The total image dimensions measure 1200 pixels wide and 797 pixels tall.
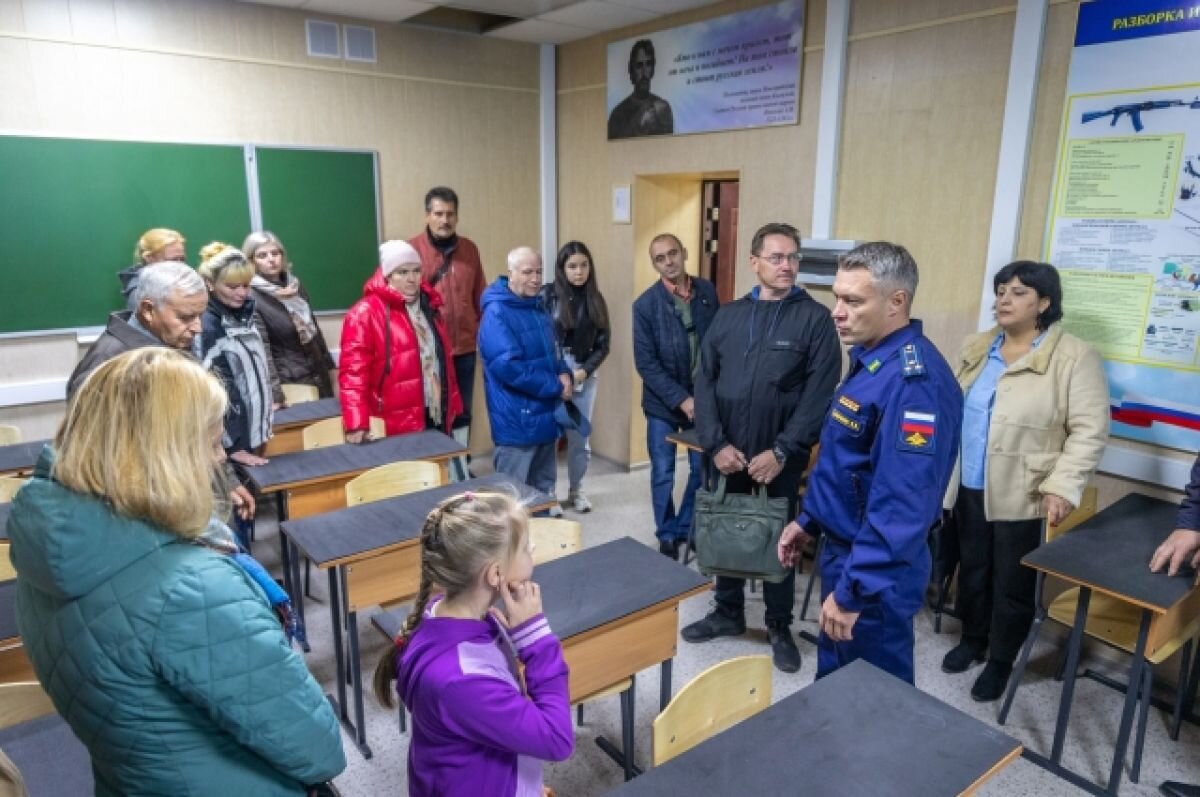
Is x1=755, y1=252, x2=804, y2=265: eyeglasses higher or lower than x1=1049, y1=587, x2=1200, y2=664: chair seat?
higher

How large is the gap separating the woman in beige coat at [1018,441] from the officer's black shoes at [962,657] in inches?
0.5

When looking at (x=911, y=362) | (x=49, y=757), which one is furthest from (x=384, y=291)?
(x=911, y=362)

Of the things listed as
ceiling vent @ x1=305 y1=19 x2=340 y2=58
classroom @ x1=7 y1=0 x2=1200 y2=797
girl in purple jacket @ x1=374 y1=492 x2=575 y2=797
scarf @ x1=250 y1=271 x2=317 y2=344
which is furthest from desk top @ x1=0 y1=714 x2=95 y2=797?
ceiling vent @ x1=305 y1=19 x2=340 y2=58

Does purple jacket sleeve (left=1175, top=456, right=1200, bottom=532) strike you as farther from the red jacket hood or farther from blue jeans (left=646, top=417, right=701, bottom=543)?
the red jacket hood


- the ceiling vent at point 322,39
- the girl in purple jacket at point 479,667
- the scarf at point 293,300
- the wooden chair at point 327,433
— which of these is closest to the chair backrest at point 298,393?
the scarf at point 293,300

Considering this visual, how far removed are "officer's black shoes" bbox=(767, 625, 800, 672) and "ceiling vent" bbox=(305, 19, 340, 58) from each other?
4035 mm

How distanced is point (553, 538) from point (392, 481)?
0.77m

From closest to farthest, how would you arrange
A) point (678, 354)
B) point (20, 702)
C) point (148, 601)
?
point (148, 601) → point (20, 702) → point (678, 354)

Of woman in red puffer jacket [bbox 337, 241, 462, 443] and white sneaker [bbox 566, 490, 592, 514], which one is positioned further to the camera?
white sneaker [bbox 566, 490, 592, 514]

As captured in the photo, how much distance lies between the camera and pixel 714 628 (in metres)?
3.17

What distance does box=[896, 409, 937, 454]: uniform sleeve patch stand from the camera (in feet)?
5.74

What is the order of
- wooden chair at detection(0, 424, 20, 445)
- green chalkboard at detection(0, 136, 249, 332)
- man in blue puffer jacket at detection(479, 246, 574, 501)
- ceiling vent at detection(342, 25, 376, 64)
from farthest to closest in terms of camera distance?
ceiling vent at detection(342, 25, 376, 64) → green chalkboard at detection(0, 136, 249, 332) → man in blue puffer jacket at detection(479, 246, 574, 501) → wooden chair at detection(0, 424, 20, 445)

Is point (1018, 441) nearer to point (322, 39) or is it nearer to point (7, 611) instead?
point (7, 611)

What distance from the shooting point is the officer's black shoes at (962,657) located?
297 cm
